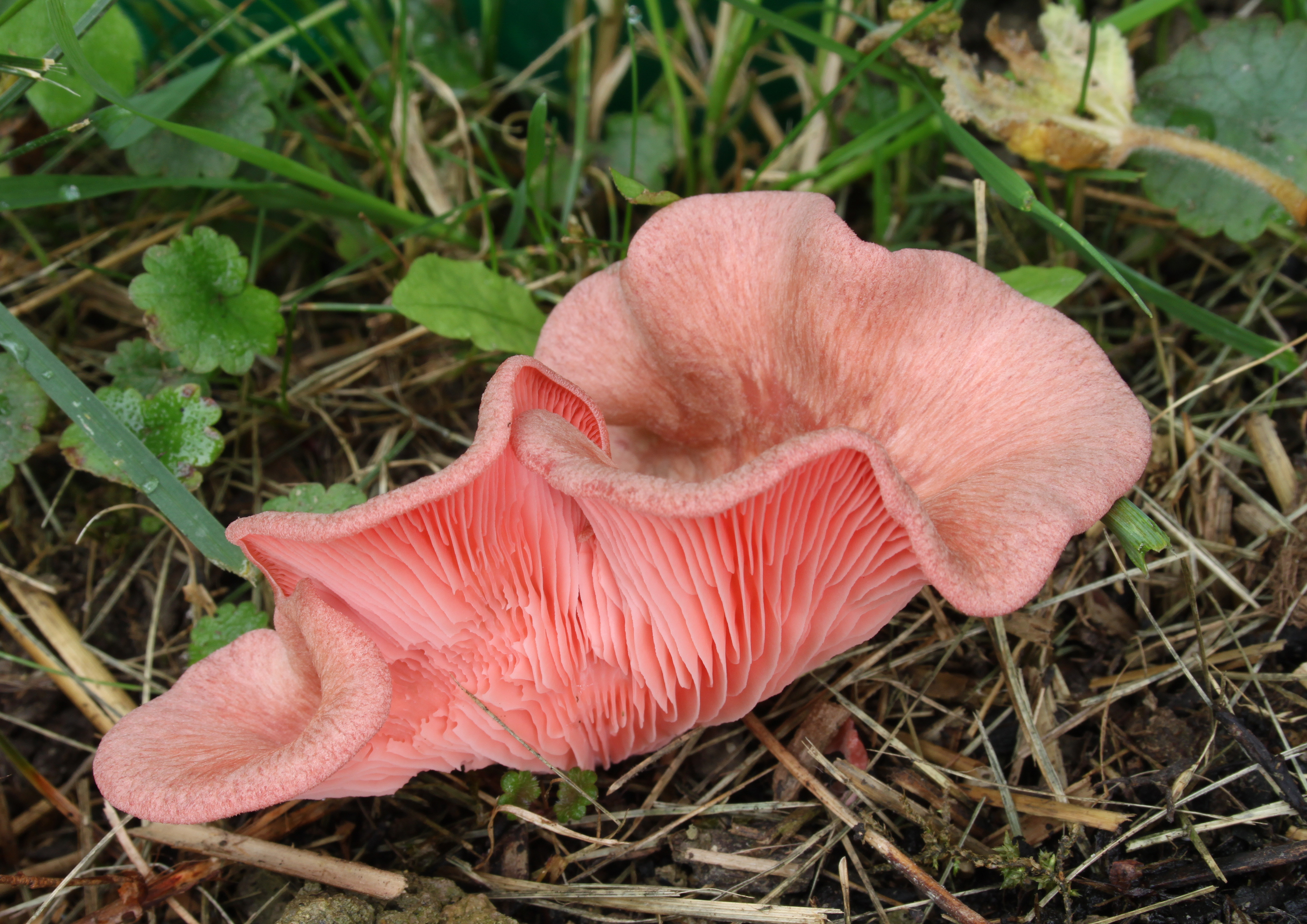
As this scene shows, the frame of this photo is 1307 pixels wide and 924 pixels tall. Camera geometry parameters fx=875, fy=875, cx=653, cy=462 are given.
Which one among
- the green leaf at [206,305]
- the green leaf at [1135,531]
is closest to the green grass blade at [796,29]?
the green leaf at [1135,531]

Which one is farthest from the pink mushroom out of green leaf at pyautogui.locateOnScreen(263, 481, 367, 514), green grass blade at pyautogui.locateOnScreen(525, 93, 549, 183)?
green grass blade at pyautogui.locateOnScreen(525, 93, 549, 183)

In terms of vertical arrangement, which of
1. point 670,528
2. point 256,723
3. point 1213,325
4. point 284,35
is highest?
point 284,35

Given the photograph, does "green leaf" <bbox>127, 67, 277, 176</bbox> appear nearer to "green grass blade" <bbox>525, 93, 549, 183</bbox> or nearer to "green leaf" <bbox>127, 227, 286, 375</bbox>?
"green leaf" <bbox>127, 227, 286, 375</bbox>

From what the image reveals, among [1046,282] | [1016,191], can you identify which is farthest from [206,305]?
[1046,282]

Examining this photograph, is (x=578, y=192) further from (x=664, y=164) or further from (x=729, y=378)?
(x=729, y=378)

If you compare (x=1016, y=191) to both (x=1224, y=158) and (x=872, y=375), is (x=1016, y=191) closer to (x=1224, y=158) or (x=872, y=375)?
(x=872, y=375)

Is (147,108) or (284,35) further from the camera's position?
(284,35)

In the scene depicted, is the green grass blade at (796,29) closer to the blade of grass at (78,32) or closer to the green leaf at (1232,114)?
the green leaf at (1232,114)
